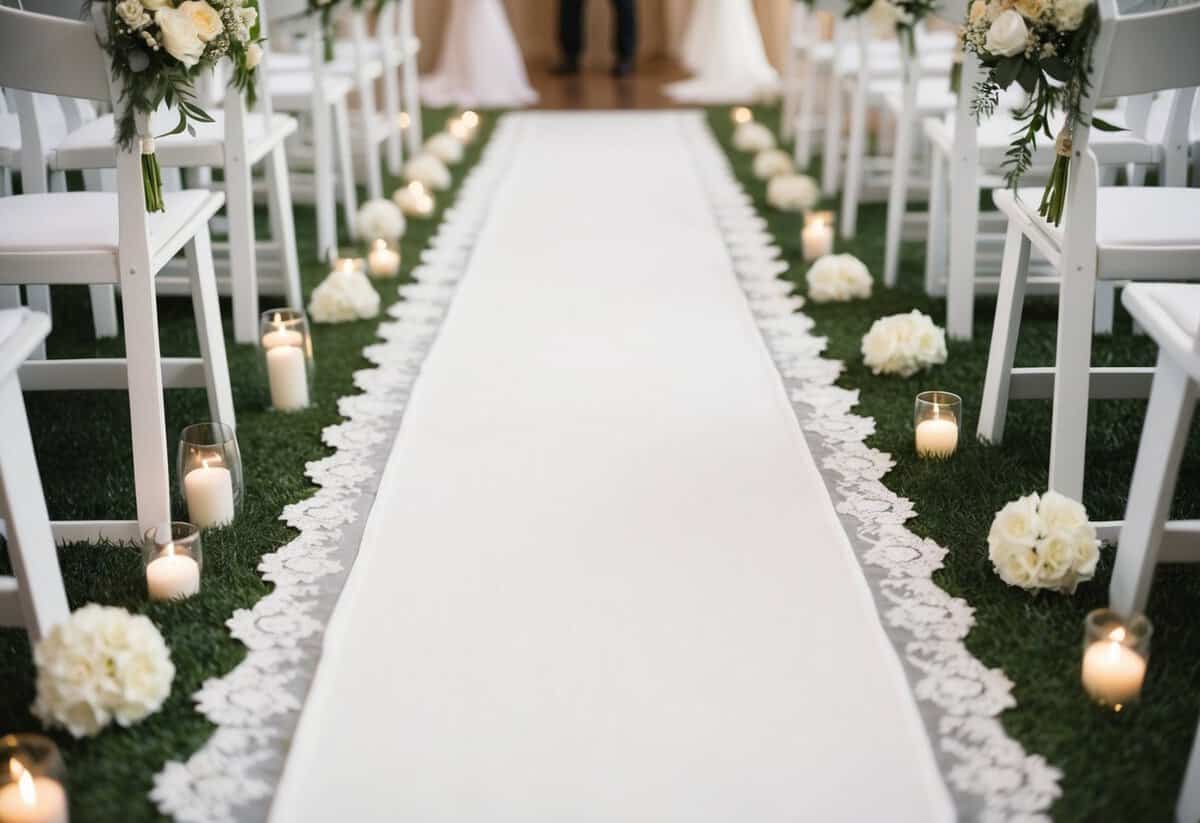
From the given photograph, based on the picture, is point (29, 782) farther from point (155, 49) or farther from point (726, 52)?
Answer: point (726, 52)

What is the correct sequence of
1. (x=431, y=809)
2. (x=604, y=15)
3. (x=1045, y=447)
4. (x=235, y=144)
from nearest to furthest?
1. (x=431, y=809)
2. (x=1045, y=447)
3. (x=235, y=144)
4. (x=604, y=15)

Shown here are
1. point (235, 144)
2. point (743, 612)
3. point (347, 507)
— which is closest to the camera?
point (743, 612)

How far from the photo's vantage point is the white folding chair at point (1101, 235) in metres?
1.83

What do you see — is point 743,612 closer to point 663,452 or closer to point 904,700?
point 904,700

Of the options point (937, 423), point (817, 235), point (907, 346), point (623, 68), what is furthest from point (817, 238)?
point (623, 68)

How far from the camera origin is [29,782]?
1.45 meters

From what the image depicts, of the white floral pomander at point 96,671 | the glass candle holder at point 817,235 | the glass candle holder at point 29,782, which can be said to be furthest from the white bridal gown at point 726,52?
the glass candle holder at point 29,782

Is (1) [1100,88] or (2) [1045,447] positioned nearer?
(1) [1100,88]

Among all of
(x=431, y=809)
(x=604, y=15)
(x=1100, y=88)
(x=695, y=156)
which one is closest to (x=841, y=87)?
(x=695, y=156)

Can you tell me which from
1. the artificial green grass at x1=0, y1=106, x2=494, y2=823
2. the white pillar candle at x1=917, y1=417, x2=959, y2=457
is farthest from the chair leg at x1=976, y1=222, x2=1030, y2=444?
the artificial green grass at x1=0, y1=106, x2=494, y2=823

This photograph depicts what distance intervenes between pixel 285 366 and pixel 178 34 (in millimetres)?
1012

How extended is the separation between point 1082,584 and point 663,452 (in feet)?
2.84

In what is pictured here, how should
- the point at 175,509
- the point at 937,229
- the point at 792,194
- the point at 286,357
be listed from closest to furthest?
the point at 175,509 → the point at 286,357 → the point at 937,229 → the point at 792,194

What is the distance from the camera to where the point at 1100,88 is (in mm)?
1872
